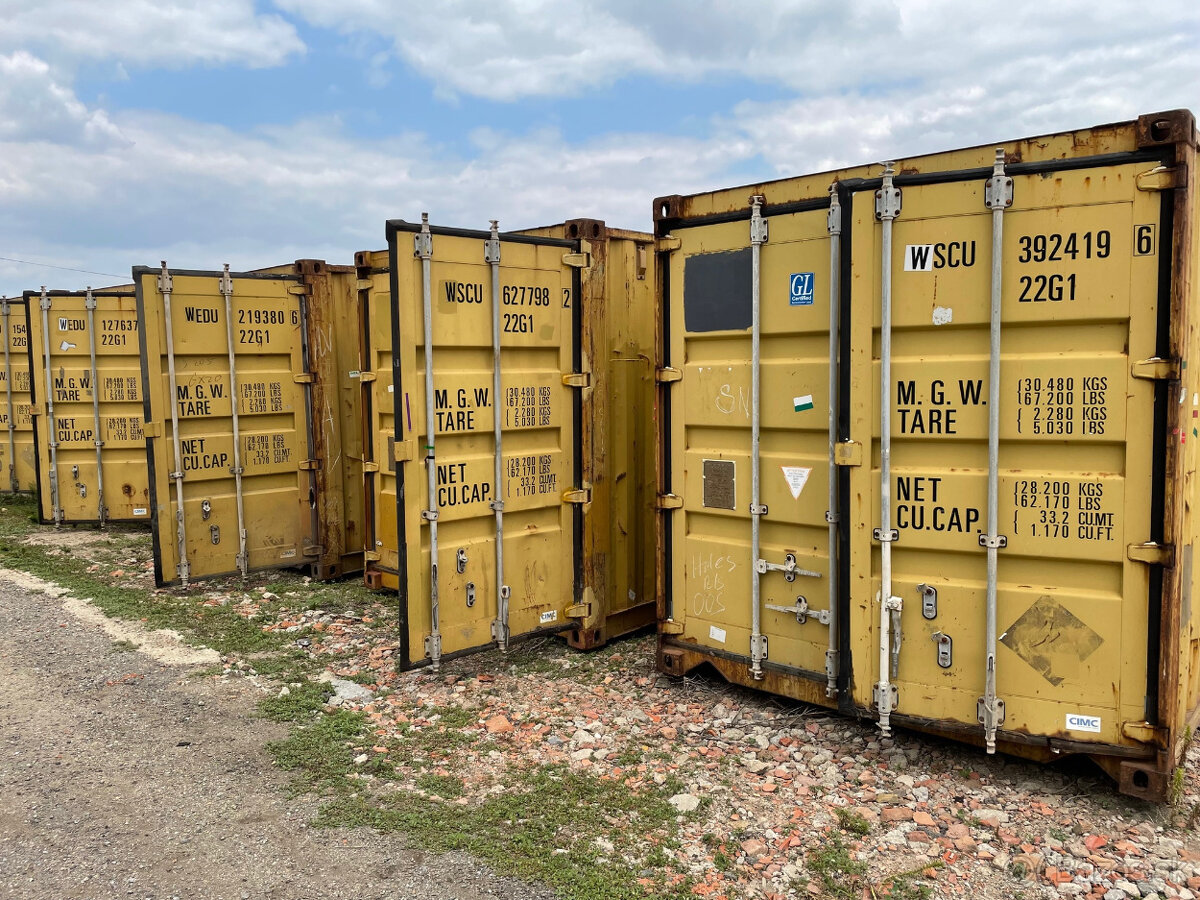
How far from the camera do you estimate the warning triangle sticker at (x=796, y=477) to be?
4705 millimetres

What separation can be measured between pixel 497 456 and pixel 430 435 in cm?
54

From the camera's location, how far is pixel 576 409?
6098 millimetres

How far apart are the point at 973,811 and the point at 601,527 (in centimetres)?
317

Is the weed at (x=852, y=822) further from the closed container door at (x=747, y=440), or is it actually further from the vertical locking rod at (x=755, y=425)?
the vertical locking rod at (x=755, y=425)

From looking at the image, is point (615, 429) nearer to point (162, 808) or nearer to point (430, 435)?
point (430, 435)

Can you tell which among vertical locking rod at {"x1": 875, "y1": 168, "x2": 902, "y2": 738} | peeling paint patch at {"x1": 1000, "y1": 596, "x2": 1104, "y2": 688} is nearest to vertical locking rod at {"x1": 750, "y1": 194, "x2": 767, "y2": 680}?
vertical locking rod at {"x1": 875, "y1": 168, "x2": 902, "y2": 738}

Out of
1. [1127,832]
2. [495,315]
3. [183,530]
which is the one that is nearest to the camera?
[1127,832]

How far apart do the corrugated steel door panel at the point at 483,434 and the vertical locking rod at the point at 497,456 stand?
0.03 metres

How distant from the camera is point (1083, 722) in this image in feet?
12.8

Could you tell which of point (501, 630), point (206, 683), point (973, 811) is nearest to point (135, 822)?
point (206, 683)

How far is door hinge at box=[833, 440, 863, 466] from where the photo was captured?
14.1 ft

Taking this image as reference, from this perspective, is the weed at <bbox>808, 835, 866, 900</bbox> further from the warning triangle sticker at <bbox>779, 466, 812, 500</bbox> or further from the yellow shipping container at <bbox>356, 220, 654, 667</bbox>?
the yellow shipping container at <bbox>356, 220, 654, 667</bbox>

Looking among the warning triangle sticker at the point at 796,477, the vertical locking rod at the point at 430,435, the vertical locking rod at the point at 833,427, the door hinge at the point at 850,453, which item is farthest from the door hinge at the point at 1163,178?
the vertical locking rod at the point at 430,435

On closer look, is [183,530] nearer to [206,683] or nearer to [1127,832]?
[206,683]
